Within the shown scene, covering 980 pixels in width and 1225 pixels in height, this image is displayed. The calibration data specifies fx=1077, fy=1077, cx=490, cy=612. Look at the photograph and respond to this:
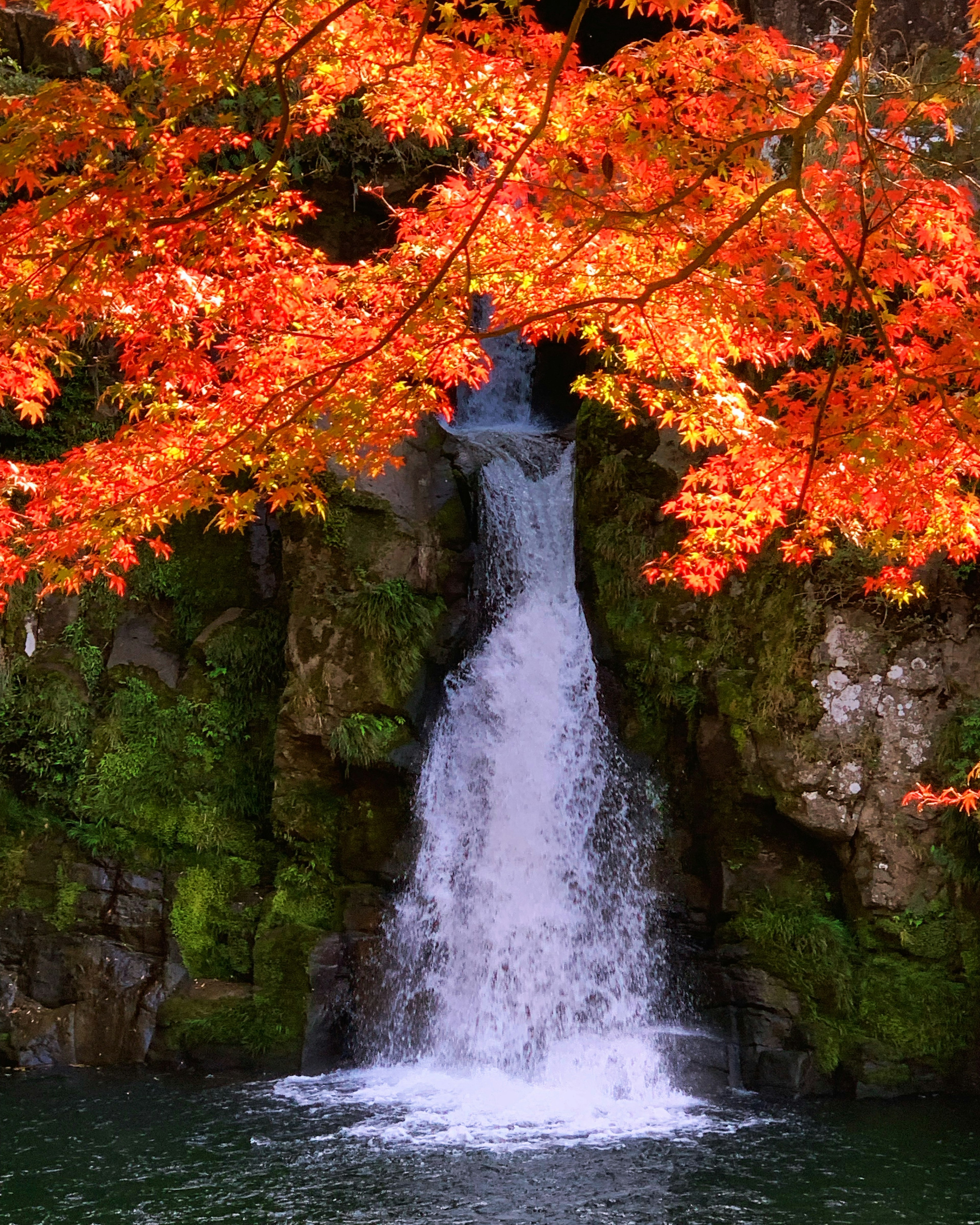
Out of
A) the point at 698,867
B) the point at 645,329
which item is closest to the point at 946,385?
the point at 645,329

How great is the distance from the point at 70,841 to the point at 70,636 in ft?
6.97

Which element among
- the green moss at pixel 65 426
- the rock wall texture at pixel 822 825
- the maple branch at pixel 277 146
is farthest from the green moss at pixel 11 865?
the maple branch at pixel 277 146

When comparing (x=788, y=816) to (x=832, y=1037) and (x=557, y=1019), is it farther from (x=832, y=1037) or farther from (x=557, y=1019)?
(x=557, y=1019)

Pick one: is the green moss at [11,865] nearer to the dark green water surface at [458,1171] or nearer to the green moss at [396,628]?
the dark green water surface at [458,1171]

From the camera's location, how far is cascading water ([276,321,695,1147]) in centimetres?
871

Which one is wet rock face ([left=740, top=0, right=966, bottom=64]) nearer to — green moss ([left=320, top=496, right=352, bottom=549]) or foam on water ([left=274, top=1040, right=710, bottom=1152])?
green moss ([left=320, top=496, right=352, bottom=549])

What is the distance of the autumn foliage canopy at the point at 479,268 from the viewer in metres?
5.47

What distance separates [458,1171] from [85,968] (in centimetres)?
484

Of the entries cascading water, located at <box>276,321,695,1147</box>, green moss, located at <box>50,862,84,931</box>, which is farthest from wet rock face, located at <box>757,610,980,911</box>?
green moss, located at <box>50,862,84,931</box>

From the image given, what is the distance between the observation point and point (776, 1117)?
8.11m

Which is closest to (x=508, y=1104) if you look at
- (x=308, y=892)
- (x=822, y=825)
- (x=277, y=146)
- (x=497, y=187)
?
(x=308, y=892)

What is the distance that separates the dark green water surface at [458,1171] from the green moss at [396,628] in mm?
3853

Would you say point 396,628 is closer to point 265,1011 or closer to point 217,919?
point 217,919

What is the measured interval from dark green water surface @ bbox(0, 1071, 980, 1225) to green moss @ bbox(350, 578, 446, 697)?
3.85 m
